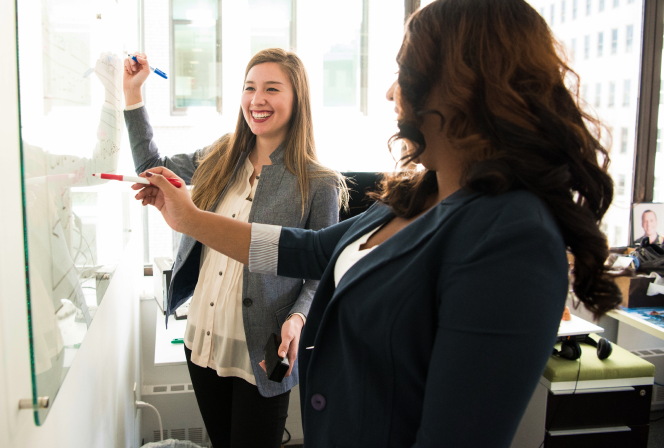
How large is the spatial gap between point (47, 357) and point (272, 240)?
1.65ft

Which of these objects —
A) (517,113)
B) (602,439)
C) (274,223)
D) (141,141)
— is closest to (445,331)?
(517,113)

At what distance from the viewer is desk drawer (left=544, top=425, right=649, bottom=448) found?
1.91m

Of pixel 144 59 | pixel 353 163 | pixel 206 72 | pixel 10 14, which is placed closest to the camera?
pixel 10 14

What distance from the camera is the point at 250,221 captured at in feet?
4.32

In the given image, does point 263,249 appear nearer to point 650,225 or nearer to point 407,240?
point 407,240

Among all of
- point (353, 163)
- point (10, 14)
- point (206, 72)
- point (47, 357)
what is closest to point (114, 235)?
point (47, 357)

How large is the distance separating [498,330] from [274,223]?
0.85 meters

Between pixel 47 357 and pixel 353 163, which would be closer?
pixel 47 357

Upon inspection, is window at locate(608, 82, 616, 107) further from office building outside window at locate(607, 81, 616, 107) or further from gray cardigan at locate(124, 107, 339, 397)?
gray cardigan at locate(124, 107, 339, 397)

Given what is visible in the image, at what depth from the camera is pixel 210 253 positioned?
1.41 meters

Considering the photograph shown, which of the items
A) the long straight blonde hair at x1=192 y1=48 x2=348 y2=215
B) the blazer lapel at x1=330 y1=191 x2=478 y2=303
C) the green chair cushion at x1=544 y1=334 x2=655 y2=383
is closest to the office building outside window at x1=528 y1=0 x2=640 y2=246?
the green chair cushion at x1=544 y1=334 x2=655 y2=383

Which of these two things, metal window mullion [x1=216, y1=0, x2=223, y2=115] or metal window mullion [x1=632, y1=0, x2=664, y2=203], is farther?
metal window mullion [x1=632, y1=0, x2=664, y2=203]

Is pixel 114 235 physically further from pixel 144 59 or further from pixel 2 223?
pixel 2 223

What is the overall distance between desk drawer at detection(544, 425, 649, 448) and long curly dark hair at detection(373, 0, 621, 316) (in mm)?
1543
